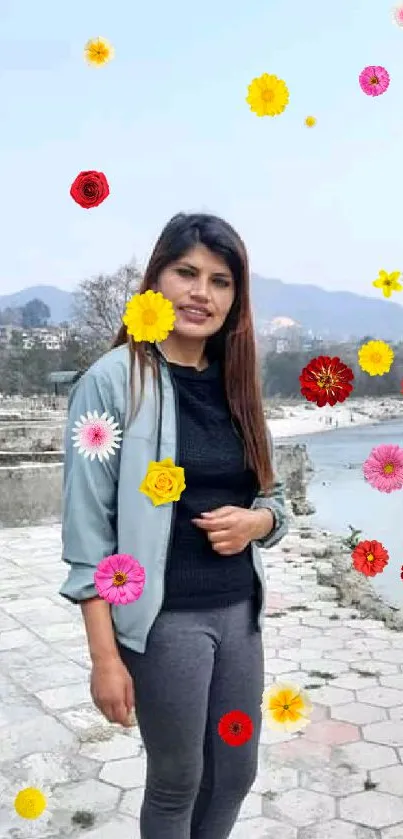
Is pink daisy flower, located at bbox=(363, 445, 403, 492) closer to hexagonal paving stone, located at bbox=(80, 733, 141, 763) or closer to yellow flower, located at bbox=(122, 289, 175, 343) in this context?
yellow flower, located at bbox=(122, 289, 175, 343)

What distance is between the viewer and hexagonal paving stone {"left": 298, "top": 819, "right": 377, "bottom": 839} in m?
2.51

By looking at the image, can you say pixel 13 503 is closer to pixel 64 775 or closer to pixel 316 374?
pixel 64 775


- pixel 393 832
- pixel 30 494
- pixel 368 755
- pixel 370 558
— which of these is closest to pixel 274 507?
pixel 370 558

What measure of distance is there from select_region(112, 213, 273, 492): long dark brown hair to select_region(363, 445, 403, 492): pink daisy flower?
0.60ft

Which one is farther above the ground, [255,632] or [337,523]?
[255,632]

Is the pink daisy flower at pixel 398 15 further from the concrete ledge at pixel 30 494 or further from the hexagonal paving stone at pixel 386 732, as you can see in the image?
the concrete ledge at pixel 30 494

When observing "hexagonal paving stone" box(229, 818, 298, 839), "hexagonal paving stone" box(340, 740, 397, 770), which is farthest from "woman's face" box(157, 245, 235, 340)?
"hexagonal paving stone" box(340, 740, 397, 770)

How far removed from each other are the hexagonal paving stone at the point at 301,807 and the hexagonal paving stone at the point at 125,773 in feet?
1.43

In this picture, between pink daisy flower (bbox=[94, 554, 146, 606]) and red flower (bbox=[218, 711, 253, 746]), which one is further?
red flower (bbox=[218, 711, 253, 746])

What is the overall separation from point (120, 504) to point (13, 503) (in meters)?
7.07

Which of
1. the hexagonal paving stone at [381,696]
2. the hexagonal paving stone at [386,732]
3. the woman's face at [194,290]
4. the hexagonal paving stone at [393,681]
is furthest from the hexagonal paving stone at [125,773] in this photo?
the woman's face at [194,290]

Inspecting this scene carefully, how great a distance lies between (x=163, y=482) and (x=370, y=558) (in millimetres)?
432

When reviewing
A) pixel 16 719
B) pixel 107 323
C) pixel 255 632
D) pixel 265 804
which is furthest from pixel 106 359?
pixel 107 323

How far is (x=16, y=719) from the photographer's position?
11.4 ft
